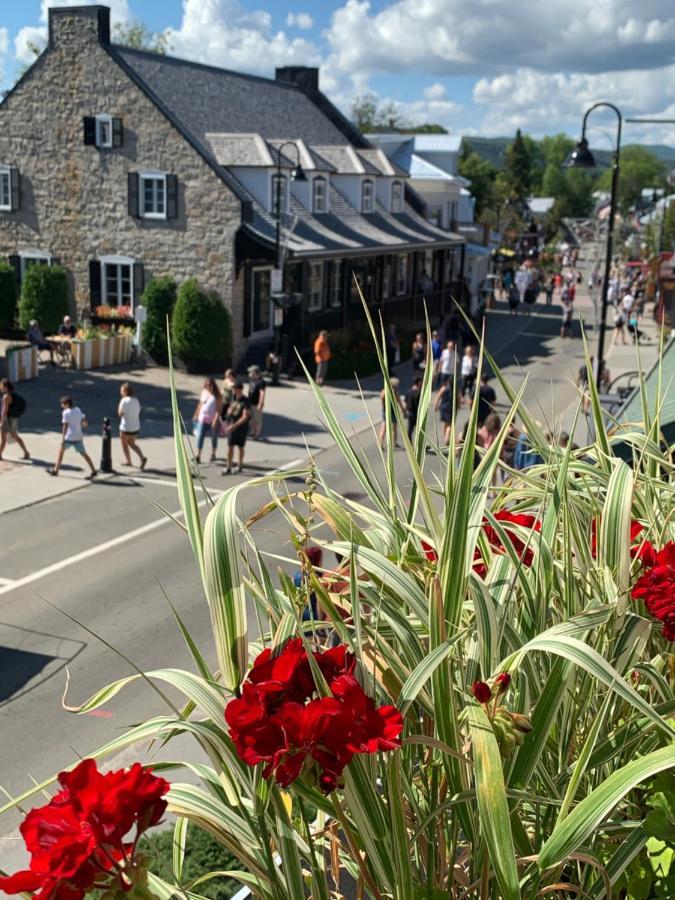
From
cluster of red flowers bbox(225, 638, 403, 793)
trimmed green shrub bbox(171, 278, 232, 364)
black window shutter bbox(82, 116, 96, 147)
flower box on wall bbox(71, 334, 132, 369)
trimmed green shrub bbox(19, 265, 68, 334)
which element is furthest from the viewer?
trimmed green shrub bbox(19, 265, 68, 334)

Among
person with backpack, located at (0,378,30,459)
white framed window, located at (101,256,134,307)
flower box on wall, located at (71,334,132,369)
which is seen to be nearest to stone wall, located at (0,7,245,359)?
white framed window, located at (101,256,134,307)

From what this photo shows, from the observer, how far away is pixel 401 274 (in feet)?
124

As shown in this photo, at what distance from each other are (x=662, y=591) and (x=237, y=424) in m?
13.9

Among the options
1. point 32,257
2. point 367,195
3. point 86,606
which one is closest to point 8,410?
point 86,606

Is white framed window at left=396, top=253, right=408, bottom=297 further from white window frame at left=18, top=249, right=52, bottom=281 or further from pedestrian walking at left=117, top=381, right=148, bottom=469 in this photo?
pedestrian walking at left=117, top=381, right=148, bottom=469

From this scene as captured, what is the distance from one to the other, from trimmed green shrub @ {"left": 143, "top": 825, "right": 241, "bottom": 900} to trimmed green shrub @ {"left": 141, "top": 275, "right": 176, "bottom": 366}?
21.8 meters

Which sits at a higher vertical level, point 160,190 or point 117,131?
point 117,131

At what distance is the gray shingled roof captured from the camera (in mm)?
27859

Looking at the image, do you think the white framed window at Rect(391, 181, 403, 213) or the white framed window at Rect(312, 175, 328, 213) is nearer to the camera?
the white framed window at Rect(312, 175, 328, 213)

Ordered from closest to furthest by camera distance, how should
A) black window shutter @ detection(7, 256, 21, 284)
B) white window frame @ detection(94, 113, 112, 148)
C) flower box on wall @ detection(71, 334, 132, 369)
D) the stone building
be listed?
1. flower box on wall @ detection(71, 334, 132, 369)
2. the stone building
3. white window frame @ detection(94, 113, 112, 148)
4. black window shutter @ detection(7, 256, 21, 284)

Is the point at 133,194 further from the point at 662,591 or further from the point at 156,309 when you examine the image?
the point at 662,591

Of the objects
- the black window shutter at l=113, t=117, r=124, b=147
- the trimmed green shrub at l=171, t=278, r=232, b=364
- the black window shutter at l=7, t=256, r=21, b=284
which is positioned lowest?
the trimmed green shrub at l=171, t=278, r=232, b=364

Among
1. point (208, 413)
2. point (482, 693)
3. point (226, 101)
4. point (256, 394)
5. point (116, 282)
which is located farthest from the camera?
point (226, 101)

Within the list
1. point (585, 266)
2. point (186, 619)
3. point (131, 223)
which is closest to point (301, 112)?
point (131, 223)
